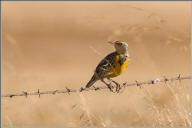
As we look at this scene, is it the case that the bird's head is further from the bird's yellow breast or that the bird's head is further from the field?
the bird's yellow breast

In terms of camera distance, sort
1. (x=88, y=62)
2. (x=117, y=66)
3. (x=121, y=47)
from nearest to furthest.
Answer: (x=117, y=66) → (x=121, y=47) → (x=88, y=62)

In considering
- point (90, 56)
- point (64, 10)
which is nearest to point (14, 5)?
point (64, 10)

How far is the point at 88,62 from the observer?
70.0 ft

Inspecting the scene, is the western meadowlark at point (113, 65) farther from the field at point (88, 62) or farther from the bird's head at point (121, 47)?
the field at point (88, 62)

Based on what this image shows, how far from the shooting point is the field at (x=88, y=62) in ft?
26.6

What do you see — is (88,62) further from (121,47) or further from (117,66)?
(117,66)

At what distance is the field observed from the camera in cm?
812

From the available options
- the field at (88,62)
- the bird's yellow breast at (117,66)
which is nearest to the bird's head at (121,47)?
the field at (88,62)

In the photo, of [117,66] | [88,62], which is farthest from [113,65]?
[88,62]

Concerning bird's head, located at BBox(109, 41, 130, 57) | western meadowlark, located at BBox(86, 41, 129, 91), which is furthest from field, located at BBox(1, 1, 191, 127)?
western meadowlark, located at BBox(86, 41, 129, 91)

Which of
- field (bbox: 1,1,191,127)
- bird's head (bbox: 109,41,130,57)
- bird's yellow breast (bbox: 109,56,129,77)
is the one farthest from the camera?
bird's head (bbox: 109,41,130,57)

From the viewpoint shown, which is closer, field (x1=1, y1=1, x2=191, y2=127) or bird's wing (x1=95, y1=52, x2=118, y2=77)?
bird's wing (x1=95, y1=52, x2=118, y2=77)

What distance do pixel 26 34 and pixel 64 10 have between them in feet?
30.2

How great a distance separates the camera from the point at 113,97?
15.0 m
